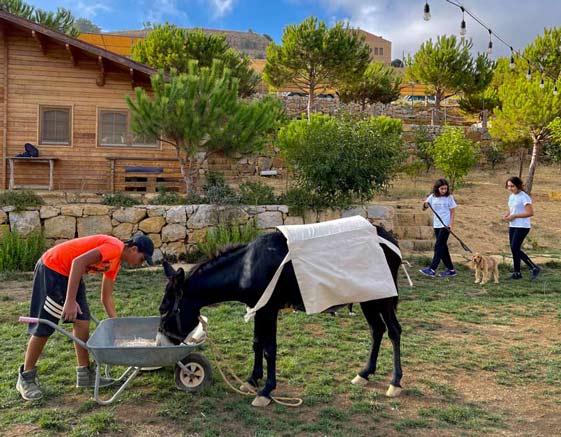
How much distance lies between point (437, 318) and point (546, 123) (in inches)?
659

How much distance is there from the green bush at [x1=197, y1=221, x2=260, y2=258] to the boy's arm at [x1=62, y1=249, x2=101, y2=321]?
5.77m

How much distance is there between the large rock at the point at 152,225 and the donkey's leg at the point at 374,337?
21.5ft

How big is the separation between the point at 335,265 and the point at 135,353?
5.46 ft

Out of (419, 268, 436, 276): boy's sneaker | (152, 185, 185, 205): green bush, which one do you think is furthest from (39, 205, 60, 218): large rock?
(419, 268, 436, 276): boy's sneaker

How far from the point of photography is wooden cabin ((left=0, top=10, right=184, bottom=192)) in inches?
509

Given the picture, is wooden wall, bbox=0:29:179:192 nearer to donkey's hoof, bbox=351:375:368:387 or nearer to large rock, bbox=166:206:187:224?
large rock, bbox=166:206:187:224

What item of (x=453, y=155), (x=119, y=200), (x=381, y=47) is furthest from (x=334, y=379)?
(x=381, y=47)

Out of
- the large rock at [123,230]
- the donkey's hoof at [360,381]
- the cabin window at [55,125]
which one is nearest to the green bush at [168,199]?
the large rock at [123,230]

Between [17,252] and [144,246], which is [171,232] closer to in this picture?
[17,252]

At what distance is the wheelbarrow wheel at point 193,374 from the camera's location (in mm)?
4426

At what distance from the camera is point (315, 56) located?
24.7m

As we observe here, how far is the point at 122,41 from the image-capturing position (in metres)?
38.7

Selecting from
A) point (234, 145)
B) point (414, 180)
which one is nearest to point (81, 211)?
point (234, 145)

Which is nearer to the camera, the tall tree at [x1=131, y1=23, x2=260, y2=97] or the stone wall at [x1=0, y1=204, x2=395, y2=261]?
the stone wall at [x1=0, y1=204, x2=395, y2=261]
